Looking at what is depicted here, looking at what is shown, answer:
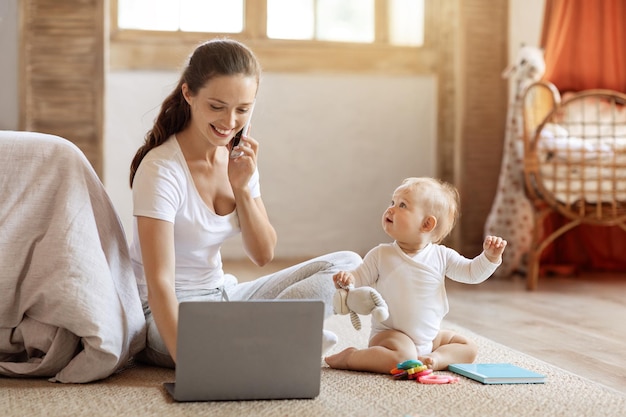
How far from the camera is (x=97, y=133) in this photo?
3.78 meters

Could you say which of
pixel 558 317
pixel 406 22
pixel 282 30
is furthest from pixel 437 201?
pixel 406 22

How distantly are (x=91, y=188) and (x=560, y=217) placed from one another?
108 inches

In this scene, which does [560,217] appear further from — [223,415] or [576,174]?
[223,415]

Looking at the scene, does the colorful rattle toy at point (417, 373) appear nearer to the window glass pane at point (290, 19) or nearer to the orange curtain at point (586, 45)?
the orange curtain at point (586, 45)

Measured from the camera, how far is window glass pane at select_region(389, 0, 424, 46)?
174 inches

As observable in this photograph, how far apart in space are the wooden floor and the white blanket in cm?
99

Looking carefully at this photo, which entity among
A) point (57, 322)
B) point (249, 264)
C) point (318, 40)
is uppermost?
point (318, 40)

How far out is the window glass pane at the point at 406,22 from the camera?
4426 millimetres

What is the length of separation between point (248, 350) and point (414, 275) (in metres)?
0.45

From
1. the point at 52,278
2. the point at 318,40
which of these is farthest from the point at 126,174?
the point at 52,278

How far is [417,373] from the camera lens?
169 centimetres

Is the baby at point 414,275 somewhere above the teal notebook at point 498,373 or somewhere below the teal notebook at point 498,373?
above

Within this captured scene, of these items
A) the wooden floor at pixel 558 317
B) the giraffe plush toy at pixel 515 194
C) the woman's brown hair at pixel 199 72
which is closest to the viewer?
the woman's brown hair at pixel 199 72

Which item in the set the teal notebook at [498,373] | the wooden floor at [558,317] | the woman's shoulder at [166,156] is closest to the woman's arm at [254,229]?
the woman's shoulder at [166,156]
